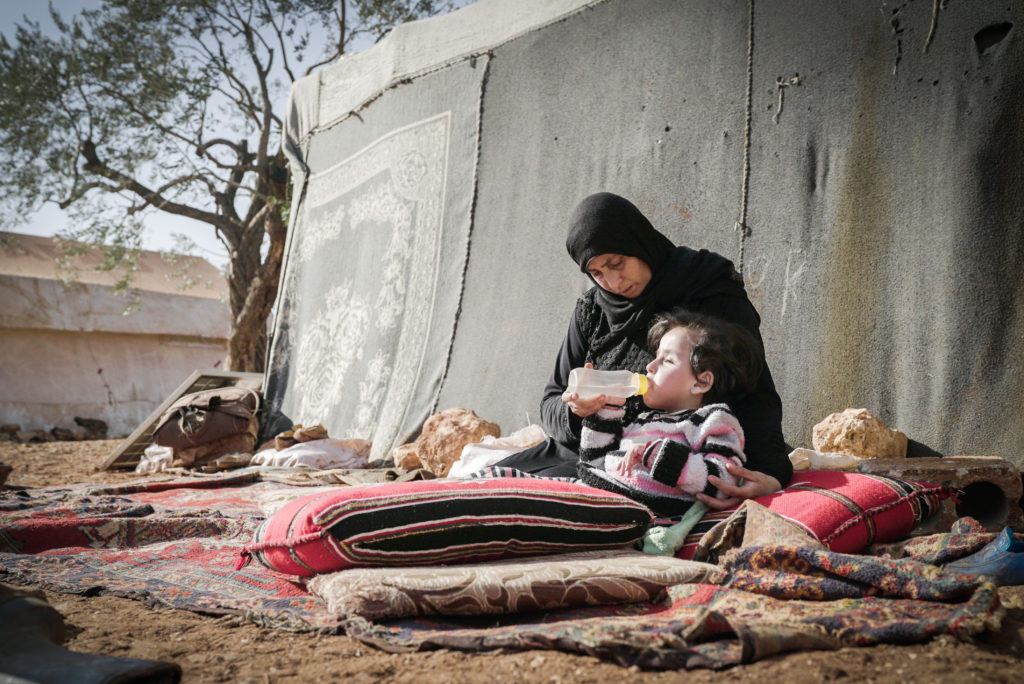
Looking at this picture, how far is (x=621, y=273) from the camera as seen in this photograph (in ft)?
7.44

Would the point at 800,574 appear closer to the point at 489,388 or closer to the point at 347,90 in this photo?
the point at 489,388

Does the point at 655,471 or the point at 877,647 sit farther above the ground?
the point at 655,471

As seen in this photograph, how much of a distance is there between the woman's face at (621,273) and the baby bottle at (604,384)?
1.37 ft

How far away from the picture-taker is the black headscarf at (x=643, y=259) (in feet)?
7.37

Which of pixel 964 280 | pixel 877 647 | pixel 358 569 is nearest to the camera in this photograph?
pixel 877 647

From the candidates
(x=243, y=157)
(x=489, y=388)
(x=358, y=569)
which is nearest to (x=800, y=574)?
(x=358, y=569)

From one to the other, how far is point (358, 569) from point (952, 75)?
8.22ft

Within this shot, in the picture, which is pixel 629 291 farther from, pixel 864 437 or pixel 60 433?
pixel 60 433

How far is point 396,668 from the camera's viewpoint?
4.09ft

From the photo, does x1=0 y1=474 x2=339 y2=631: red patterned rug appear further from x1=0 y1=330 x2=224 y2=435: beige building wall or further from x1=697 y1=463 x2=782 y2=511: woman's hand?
x1=0 y1=330 x2=224 y2=435: beige building wall

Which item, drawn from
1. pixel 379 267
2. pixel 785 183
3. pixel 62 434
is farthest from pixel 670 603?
pixel 62 434

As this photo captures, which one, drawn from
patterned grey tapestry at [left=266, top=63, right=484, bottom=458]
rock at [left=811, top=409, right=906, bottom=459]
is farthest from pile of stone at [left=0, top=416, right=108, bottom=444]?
rock at [left=811, top=409, right=906, bottom=459]

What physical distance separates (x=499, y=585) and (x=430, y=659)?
25cm

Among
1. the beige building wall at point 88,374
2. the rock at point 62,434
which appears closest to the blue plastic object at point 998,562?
the rock at point 62,434
